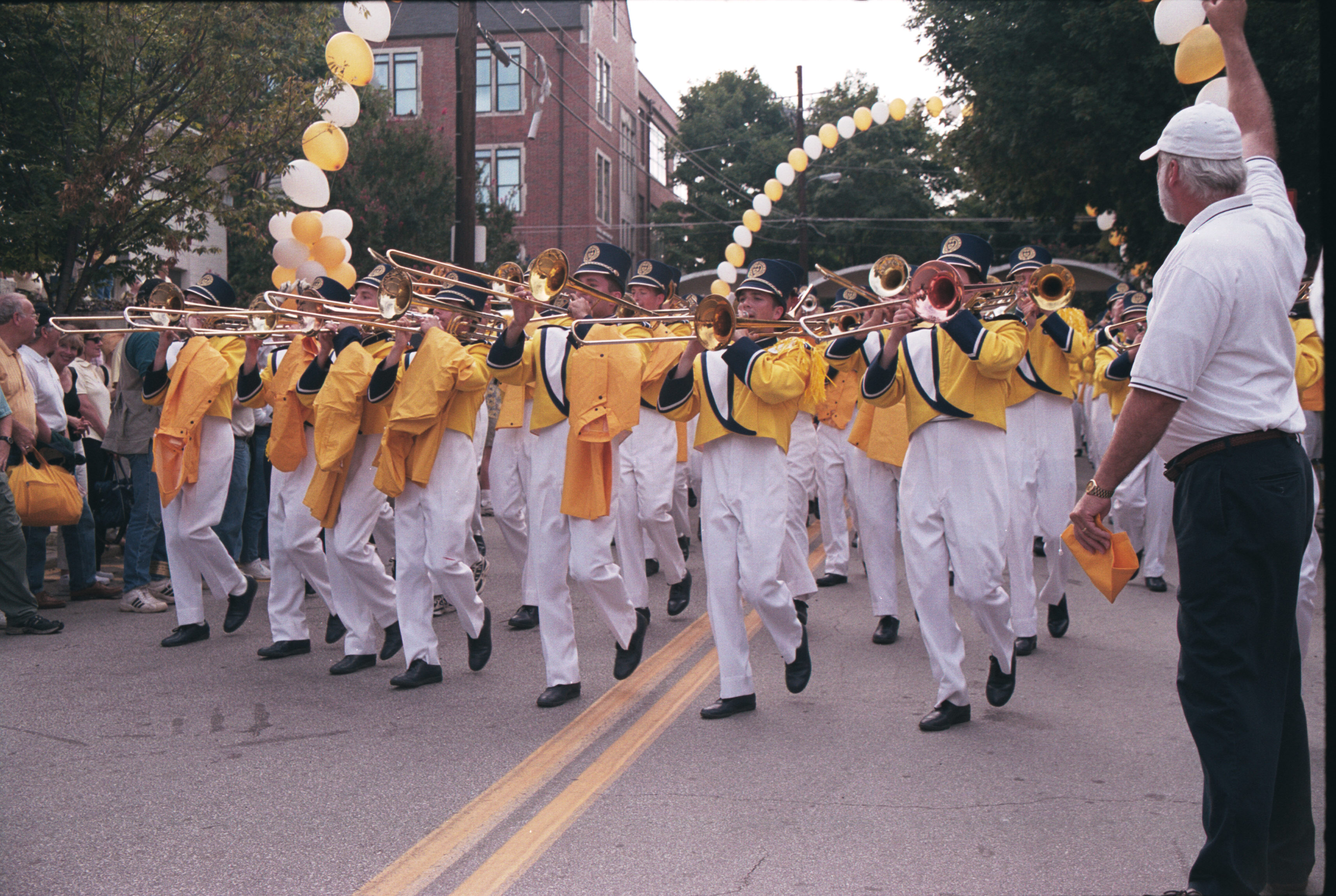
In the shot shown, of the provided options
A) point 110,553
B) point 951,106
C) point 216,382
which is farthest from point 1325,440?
point 951,106

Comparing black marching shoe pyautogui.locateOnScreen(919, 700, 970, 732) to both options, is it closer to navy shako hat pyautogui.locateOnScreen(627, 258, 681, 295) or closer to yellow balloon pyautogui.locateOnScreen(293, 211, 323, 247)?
navy shako hat pyautogui.locateOnScreen(627, 258, 681, 295)

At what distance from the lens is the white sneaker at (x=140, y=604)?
27.2 feet

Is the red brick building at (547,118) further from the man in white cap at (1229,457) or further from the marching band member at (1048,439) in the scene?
the man in white cap at (1229,457)

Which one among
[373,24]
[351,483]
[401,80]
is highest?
[401,80]

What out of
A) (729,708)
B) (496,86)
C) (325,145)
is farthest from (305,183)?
(496,86)

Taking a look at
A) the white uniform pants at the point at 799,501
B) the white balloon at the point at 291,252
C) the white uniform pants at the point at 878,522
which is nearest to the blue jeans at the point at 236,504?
the white balloon at the point at 291,252

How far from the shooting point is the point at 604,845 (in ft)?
12.9

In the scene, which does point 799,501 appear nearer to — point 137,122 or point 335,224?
point 137,122

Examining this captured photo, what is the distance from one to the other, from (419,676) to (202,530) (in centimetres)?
196

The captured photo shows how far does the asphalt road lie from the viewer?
3.71 metres

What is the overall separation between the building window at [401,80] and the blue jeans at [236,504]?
17124 mm

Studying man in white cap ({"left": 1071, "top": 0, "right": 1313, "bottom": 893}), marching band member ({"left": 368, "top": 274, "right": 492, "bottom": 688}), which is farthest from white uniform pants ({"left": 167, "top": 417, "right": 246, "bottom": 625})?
man in white cap ({"left": 1071, "top": 0, "right": 1313, "bottom": 893})

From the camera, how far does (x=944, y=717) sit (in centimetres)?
537

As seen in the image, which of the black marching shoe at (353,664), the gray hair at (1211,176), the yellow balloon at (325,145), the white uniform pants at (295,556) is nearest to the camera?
the gray hair at (1211,176)
